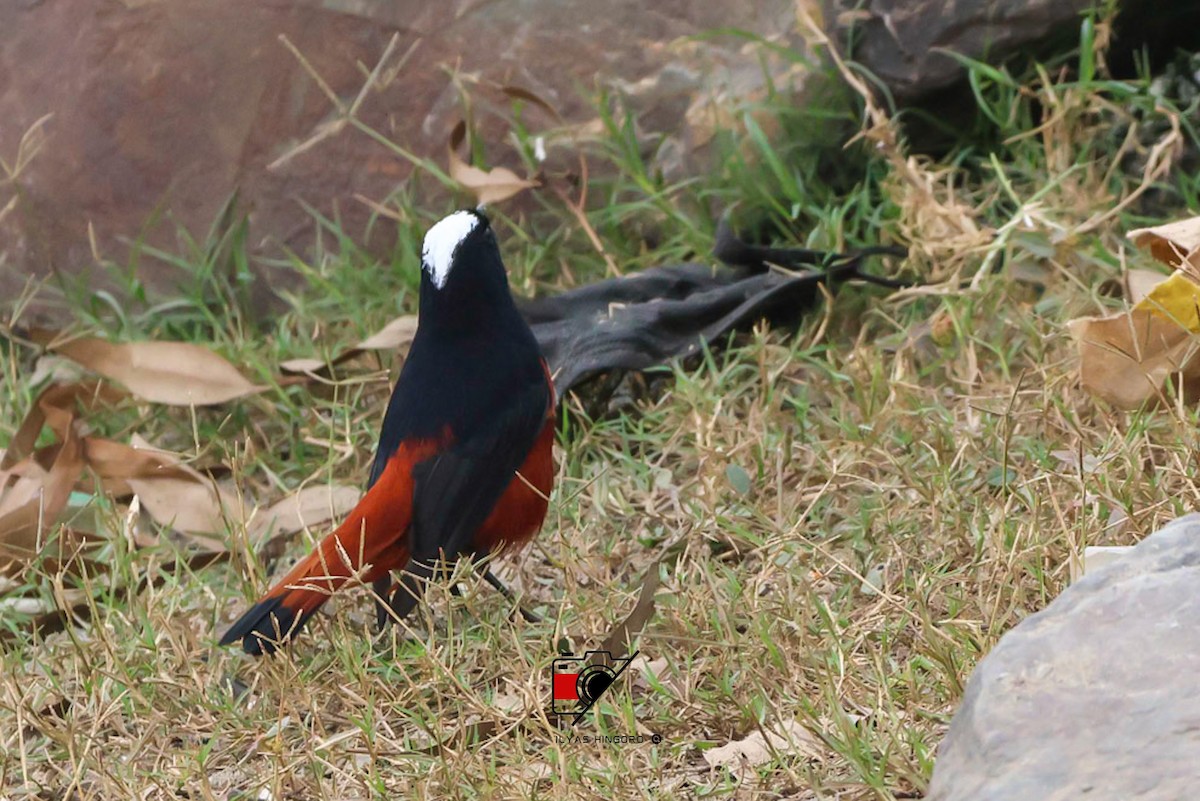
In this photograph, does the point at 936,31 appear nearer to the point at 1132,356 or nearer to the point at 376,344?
the point at 1132,356

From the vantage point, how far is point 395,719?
2350 mm

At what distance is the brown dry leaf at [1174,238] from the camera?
9.27 ft

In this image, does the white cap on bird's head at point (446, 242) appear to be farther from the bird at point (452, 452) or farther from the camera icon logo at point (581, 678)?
the camera icon logo at point (581, 678)

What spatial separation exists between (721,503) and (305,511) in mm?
902

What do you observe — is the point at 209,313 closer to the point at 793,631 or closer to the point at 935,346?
the point at 935,346

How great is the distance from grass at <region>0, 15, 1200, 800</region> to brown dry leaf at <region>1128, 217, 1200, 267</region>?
264mm

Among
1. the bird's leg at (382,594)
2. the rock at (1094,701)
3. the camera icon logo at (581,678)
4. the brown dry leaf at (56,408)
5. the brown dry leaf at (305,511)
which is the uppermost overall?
the rock at (1094,701)

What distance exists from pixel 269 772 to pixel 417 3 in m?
2.58

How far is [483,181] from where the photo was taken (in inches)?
156

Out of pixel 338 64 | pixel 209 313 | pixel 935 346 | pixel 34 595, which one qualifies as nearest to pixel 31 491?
pixel 34 595

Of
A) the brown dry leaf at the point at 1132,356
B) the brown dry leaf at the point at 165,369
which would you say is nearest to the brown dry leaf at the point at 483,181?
the brown dry leaf at the point at 165,369

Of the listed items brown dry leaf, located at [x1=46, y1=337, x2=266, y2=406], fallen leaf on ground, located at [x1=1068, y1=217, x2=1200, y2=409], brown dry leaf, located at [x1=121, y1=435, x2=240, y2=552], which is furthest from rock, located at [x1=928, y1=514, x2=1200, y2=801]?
brown dry leaf, located at [x1=46, y1=337, x2=266, y2=406]

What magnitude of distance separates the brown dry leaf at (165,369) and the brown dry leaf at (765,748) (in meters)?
1.87

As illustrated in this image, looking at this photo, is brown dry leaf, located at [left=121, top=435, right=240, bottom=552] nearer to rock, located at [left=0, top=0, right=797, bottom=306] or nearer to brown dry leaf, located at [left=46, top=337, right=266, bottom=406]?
brown dry leaf, located at [left=46, top=337, right=266, bottom=406]
